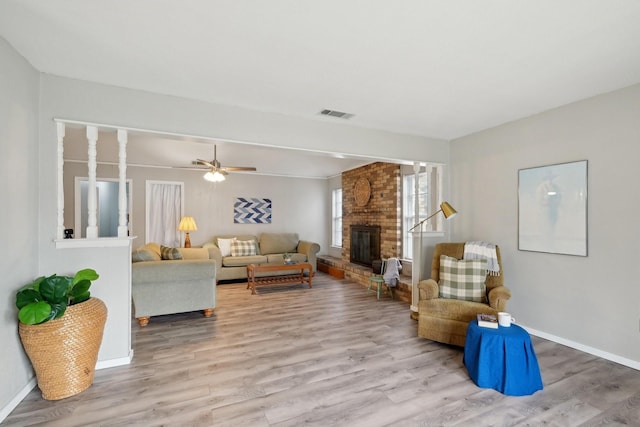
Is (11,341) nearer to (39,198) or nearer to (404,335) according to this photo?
(39,198)

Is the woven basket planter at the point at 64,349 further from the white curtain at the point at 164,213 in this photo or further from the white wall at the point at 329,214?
the white wall at the point at 329,214

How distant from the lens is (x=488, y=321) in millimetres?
2516

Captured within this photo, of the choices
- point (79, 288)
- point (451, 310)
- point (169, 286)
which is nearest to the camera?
point (79, 288)

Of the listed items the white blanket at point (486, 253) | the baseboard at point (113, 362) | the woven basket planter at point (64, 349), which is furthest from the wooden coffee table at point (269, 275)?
the woven basket planter at point (64, 349)

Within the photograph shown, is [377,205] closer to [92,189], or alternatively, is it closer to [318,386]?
[318,386]

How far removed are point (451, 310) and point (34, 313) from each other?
3.42 metres

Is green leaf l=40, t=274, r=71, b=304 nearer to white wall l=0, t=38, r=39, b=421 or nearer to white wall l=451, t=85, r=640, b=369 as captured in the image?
white wall l=0, t=38, r=39, b=421

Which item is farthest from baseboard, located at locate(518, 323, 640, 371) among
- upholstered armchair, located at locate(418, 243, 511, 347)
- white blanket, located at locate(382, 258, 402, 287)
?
white blanket, located at locate(382, 258, 402, 287)

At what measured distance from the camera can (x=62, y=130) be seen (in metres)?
2.53

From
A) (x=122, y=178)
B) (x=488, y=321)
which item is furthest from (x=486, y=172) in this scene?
(x=122, y=178)

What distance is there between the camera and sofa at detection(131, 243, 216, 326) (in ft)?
11.6

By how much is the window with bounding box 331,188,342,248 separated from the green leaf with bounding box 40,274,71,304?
5985 millimetres

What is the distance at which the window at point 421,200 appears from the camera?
174 inches

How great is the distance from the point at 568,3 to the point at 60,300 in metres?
3.72
